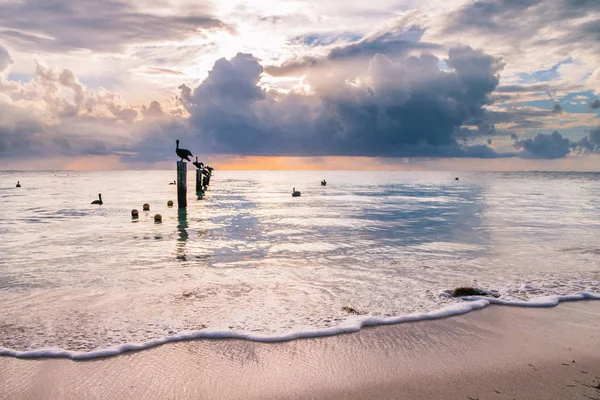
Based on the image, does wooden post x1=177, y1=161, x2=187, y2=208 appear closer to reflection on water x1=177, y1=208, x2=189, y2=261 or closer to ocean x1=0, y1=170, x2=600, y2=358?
reflection on water x1=177, y1=208, x2=189, y2=261

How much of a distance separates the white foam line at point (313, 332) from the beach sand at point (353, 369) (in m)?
0.15

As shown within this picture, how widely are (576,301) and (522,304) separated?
4.51ft

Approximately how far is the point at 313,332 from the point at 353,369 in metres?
1.43

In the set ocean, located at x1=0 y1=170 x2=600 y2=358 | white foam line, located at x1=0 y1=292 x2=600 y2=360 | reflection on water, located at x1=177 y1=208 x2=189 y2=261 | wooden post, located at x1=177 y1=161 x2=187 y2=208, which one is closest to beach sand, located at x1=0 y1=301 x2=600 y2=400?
white foam line, located at x1=0 y1=292 x2=600 y2=360

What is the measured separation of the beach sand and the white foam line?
0.15 meters

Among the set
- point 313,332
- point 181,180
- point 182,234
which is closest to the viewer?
point 313,332

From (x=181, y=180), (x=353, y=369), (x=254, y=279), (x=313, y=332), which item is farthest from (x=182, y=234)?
(x=353, y=369)

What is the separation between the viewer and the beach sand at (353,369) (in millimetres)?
4926

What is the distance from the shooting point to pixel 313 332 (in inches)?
270

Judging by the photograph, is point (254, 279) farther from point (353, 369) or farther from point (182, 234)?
point (182, 234)

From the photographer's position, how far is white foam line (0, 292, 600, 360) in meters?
6.11

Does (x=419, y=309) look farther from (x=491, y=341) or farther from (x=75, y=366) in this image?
(x=75, y=366)

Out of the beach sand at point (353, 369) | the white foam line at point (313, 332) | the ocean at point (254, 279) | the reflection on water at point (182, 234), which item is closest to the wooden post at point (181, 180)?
the reflection on water at point (182, 234)

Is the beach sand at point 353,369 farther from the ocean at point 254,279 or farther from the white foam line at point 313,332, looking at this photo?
the ocean at point 254,279
